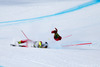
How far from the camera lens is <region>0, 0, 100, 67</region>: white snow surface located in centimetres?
61

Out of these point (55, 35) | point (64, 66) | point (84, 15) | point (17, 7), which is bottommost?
point (64, 66)

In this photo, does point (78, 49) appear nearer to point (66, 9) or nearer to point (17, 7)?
point (66, 9)

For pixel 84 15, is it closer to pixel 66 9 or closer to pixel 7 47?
pixel 66 9

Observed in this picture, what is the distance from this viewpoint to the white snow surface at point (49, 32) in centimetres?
61

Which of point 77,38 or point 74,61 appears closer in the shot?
point 74,61

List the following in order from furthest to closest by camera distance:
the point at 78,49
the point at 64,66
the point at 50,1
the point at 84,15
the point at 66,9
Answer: the point at 50,1, the point at 66,9, the point at 84,15, the point at 78,49, the point at 64,66

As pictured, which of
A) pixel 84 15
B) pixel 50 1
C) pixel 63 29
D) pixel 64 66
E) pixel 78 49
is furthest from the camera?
pixel 50 1

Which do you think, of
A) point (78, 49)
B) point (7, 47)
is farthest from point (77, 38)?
point (7, 47)

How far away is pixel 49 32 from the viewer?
0.85m

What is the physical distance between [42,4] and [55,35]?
46 centimetres

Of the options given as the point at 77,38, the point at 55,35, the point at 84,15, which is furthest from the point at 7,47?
the point at 84,15

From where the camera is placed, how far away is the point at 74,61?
596mm

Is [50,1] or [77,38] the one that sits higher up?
[50,1]

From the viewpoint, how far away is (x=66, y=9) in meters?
1.09
